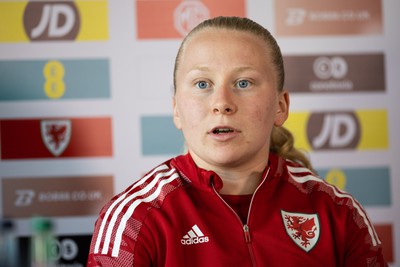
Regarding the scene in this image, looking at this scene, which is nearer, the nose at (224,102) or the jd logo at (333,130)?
the nose at (224,102)

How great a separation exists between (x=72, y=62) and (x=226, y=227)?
5.03ft

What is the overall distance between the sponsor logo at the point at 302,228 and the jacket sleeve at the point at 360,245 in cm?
7

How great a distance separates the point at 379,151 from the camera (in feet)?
8.60

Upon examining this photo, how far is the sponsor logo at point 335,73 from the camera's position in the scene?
2.58m

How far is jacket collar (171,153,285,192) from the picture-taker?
1193 mm

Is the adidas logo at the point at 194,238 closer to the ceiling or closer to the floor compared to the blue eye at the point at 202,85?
closer to the floor

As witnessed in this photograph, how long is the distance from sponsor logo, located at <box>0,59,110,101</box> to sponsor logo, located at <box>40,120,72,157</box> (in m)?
0.10

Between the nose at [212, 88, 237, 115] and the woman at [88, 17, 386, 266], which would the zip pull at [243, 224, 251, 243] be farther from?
the nose at [212, 88, 237, 115]

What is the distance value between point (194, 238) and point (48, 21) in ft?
5.36

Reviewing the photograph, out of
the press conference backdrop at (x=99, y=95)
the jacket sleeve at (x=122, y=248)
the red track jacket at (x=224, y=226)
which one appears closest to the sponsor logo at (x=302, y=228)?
the red track jacket at (x=224, y=226)

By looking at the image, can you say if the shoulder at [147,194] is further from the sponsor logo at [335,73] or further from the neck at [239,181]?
the sponsor logo at [335,73]

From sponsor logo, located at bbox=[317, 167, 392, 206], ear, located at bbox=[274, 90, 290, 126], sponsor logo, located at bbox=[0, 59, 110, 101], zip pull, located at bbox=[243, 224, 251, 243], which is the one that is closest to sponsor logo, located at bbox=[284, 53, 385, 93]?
sponsor logo, located at bbox=[317, 167, 392, 206]

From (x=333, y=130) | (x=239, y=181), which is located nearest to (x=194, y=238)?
(x=239, y=181)

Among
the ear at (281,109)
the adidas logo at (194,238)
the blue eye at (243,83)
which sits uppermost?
the blue eye at (243,83)
